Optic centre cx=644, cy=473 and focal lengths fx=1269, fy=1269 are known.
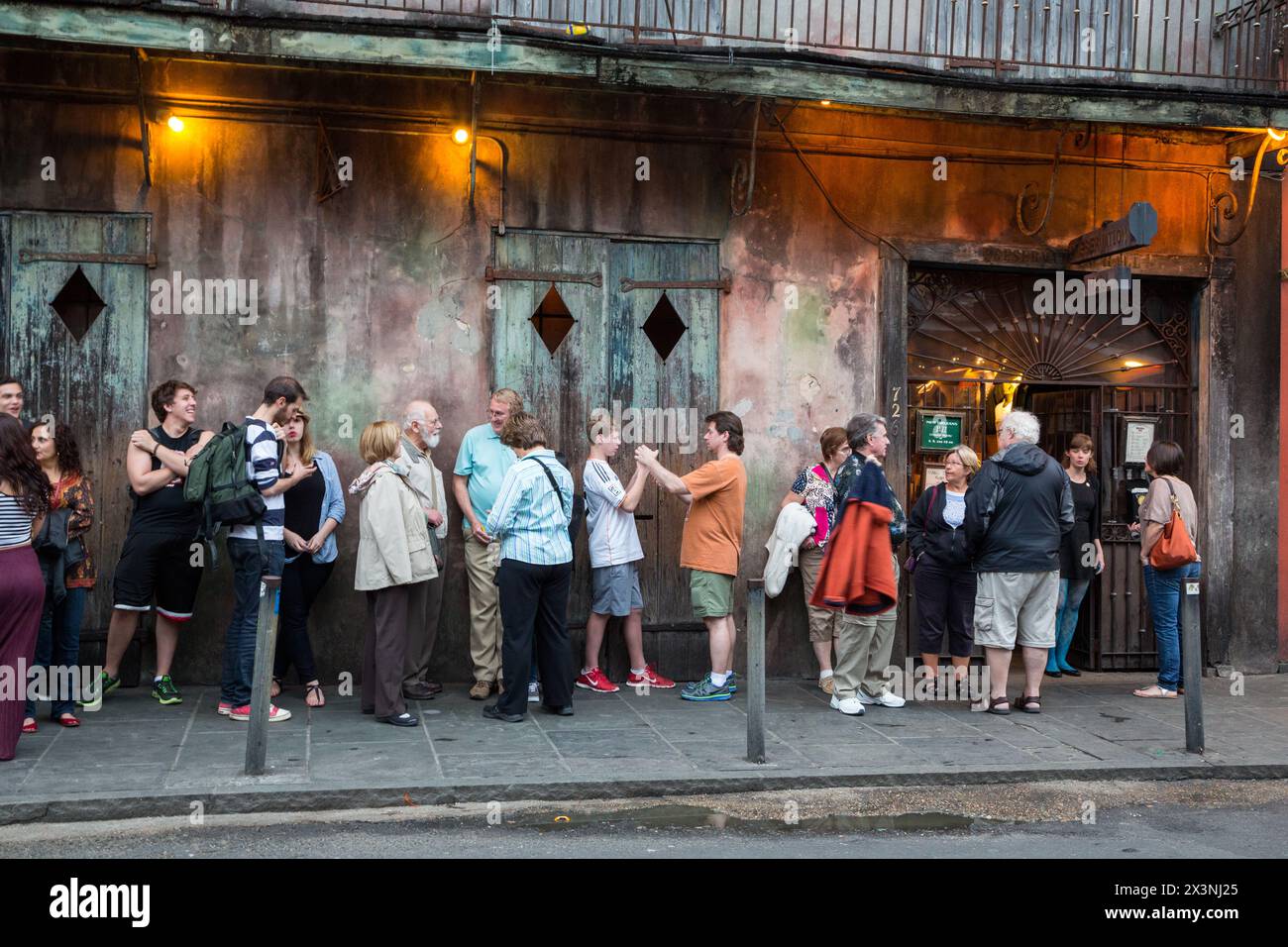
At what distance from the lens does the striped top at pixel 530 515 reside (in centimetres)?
811

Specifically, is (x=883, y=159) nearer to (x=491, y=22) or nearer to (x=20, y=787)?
(x=491, y=22)

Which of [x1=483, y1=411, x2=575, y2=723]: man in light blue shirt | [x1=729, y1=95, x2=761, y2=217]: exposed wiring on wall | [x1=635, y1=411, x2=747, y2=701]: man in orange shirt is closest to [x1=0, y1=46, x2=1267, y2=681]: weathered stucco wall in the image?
[x1=729, y1=95, x2=761, y2=217]: exposed wiring on wall

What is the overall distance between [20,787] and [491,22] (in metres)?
6.02

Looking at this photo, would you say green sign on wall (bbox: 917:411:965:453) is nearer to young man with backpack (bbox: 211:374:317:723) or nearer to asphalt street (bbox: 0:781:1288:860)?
asphalt street (bbox: 0:781:1288:860)

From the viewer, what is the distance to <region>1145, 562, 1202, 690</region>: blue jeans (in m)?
9.73

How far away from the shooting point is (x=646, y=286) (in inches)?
400

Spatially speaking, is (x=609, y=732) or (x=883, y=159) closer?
(x=609, y=732)

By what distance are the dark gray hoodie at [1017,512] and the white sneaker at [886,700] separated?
1149mm

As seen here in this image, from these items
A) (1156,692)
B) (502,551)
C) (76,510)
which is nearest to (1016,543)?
(1156,692)

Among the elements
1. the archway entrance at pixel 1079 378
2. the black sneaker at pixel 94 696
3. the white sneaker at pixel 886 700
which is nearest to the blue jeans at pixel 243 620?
the black sneaker at pixel 94 696

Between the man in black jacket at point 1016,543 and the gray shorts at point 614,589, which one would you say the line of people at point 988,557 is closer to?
the man in black jacket at point 1016,543

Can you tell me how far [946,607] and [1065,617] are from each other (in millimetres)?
1746

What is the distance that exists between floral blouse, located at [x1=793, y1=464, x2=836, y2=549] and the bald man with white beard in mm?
2737

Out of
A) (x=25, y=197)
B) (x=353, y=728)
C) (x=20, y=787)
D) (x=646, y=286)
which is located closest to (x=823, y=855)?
(x=353, y=728)
